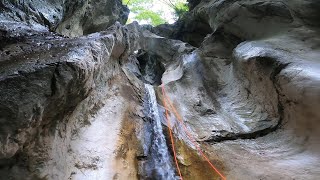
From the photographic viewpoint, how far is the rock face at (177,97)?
417cm

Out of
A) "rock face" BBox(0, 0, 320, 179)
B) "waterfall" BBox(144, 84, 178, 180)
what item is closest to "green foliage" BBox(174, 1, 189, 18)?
"rock face" BBox(0, 0, 320, 179)

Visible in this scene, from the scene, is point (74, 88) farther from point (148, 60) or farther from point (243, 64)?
point (148, 60)

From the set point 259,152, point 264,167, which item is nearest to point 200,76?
point 259,152

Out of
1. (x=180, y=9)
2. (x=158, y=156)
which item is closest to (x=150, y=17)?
(x=180, y=9)

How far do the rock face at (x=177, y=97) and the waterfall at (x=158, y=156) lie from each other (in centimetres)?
27

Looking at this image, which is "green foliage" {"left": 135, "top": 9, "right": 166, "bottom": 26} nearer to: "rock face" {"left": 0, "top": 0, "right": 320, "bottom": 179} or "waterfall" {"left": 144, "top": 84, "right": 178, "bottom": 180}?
"rock face" {"left": 0, "top": 0, "right": 320, "bottom": 179}

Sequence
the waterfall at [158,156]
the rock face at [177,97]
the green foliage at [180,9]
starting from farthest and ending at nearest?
the green foliage at [180,9] < the waterfall at [158,156] < the rock face at [177,97]

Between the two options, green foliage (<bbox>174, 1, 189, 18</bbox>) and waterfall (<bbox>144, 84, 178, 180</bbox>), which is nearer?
waterfall (<bbox>144, 84, 178, 180</bbox>)

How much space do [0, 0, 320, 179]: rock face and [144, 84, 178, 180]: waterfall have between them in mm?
266

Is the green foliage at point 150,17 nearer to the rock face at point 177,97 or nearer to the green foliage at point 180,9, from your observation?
the green foliage at point 180,9

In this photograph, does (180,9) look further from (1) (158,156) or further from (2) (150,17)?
(1) (158,156)

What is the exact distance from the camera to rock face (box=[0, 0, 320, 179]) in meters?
4.17

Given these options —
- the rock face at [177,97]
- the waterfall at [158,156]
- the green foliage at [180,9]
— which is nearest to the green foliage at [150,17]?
the green foliage at [180,9]

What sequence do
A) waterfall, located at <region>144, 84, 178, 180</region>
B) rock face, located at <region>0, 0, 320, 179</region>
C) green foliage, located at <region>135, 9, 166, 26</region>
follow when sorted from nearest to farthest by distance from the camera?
1. rock face, located at <region>0, 0, 320, 179</region>
2. waterfall, located at <region>144, 84, 178, 180</region>
3. green foliage, located at <region>135, 9, 166, 26</region>
